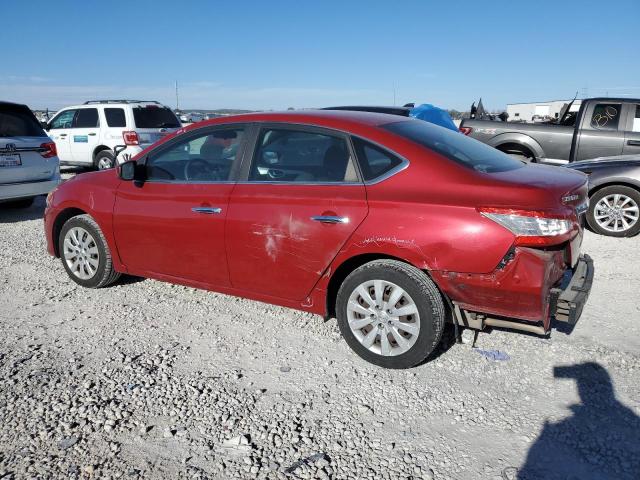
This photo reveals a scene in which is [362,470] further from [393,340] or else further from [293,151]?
[293,151]

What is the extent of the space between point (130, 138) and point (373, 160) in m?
9.50

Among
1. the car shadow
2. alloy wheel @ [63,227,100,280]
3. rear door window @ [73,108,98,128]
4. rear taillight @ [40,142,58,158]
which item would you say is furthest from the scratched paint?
rear door window @ [73,108,98,128]

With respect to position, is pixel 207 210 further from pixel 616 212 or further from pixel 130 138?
pixel 130 138

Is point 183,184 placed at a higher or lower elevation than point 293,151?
lower

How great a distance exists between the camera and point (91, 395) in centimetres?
304

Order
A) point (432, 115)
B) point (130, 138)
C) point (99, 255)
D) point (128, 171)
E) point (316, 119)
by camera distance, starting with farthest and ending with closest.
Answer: point (130, 138) → point (432, 115) → point (99, 255) → point (128, 171) → point (316, 119)

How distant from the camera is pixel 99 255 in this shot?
461 centimetres

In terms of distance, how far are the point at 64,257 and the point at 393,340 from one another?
11.0 feet

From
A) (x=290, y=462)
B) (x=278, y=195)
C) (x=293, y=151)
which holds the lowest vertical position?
(x=290, y=462)

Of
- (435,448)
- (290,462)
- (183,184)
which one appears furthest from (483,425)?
(183,184)

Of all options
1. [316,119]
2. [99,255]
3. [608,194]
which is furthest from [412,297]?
[608,194]

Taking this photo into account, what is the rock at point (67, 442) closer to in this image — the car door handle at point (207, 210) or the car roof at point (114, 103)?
the car door handle at point (207, 210)

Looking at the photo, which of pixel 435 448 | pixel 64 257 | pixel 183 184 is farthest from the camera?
pixel 64 257

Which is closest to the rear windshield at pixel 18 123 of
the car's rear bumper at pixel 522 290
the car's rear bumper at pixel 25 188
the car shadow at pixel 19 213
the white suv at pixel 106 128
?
the car's rear bumper at pixel 25 188
